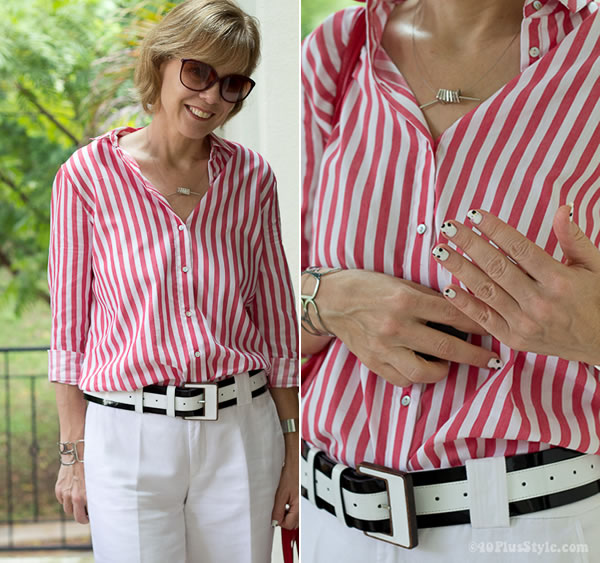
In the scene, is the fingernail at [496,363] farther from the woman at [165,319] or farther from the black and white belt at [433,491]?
the woman at [165,319]

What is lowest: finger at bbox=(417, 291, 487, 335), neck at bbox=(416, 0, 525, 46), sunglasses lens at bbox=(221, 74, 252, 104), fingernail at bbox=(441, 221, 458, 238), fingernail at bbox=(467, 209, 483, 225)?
finger at bbox=(417, 291, 487, 335)

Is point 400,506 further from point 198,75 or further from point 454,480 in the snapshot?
point 198,75

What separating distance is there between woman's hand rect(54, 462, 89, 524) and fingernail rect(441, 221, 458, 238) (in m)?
0.20

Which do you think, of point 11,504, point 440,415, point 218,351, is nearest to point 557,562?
point 440,415

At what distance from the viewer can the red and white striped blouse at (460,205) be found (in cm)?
36

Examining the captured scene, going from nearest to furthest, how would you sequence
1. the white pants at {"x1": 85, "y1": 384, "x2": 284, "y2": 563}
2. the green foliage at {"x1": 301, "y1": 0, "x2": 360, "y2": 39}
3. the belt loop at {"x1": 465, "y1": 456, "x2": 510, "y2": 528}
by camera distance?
the white pants at {"x1": 85, "y1": 384, "x2": 284, "y2": 563} → the belt loop at {"x1": 465, "y1": 456, "x2": 510, "y2": 528} → the green foliage at {"x1": 301, "y1": 0, "x2": 360, "y2": 39}

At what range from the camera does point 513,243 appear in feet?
1.05

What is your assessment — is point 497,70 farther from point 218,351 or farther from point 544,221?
point 218,351

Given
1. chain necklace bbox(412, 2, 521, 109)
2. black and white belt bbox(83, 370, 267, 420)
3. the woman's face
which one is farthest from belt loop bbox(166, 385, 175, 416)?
chain necklace bbox(412, 2, 521, 109)

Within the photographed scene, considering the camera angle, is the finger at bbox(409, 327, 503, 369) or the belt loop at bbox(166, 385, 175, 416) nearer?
the belt loop at bbox(166, 385, 175, 416)

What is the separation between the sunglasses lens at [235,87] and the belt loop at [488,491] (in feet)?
0.78

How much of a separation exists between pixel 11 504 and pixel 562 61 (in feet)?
1.49

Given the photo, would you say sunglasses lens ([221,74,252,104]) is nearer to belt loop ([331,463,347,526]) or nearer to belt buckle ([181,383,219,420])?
belt buckle ([181,383,219,420])

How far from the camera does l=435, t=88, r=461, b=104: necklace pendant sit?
393mm
